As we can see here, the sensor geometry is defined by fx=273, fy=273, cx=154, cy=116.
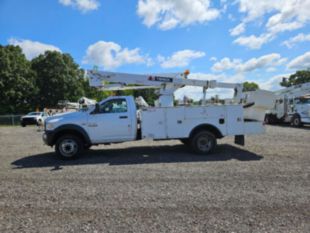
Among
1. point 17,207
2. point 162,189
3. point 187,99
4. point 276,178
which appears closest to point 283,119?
point 187,99

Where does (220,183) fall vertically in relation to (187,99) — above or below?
below

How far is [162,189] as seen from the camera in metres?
5.72

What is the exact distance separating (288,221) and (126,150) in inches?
287

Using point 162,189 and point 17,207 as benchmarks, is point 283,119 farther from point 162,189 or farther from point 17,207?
point 17,207

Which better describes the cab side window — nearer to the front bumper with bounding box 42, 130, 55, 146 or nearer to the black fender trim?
the black fender trim

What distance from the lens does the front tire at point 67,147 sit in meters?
8.84

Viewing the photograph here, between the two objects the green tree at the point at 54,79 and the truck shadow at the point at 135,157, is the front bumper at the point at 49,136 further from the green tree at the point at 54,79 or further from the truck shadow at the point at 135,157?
the green tree at the point at 54,79

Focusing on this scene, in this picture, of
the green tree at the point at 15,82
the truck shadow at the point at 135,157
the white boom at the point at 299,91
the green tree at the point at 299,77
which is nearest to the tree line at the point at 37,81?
the green tree at the point at 15,82

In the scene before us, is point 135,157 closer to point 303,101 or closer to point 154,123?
point 154,123

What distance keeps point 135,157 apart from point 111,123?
4.58 feet

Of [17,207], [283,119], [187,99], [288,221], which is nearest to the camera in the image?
[288,221]

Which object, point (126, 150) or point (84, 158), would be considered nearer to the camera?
point (84, 158)

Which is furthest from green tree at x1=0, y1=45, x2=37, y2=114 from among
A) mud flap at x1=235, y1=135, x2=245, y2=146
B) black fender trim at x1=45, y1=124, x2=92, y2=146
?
mud flap at x1=235, y1=135, x2=245, y2=146

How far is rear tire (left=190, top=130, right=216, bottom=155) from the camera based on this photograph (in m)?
9.16
